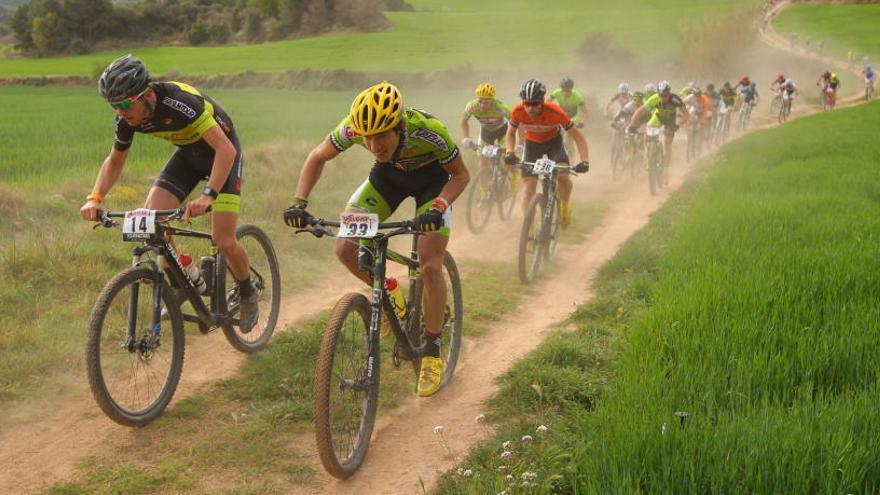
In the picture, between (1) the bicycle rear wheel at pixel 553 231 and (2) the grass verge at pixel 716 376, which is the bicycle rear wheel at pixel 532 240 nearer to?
(1) the bicycle rear wheel at pixel 553 231

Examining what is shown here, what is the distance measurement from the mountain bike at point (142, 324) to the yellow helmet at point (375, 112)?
55.5 inches

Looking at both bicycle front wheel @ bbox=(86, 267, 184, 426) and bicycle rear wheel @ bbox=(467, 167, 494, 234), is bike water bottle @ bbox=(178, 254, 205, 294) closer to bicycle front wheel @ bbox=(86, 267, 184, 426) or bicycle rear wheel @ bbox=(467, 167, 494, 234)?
bicycle front wheel @ bbox=(86, 267, 184, 426)

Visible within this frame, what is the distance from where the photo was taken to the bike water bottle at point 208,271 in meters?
6.16

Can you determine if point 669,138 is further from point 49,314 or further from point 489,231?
point 49,314

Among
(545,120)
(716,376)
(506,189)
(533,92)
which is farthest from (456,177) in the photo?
(506,189)

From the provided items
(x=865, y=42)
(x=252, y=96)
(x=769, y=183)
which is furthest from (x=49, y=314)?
(x=865, y=42)

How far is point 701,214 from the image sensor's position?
1028 cm

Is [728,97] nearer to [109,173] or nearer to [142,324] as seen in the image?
[109,173]

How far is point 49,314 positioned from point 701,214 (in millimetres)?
7718

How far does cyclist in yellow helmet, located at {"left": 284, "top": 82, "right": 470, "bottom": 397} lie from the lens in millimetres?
5402

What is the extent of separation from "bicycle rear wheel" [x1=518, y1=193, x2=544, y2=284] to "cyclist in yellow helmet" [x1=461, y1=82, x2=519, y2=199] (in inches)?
67.2

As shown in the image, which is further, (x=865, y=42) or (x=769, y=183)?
(x=865, y=42)

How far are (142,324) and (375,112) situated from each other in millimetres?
2169

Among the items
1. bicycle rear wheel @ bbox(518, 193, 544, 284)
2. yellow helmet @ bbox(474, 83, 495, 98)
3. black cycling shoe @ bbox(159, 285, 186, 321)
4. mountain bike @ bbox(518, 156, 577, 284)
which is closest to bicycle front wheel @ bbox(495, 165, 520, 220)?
yellow helmet @ bbox(474, 83, 495, 98)
